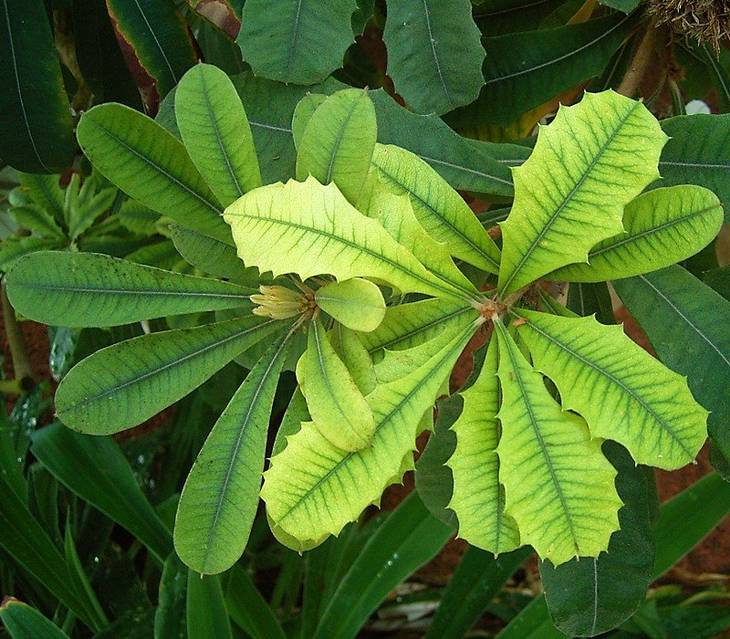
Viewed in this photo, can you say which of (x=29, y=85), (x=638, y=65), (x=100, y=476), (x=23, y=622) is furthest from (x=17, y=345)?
(x=638, y=65)

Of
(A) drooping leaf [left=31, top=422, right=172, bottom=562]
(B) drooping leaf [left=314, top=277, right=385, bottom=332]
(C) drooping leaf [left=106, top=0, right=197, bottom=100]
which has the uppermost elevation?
(C) drooping leaf [left=106, top=0, right=197, bottom=100]

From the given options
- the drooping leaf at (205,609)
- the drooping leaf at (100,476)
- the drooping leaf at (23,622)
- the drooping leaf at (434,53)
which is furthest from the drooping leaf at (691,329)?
the drooping leaf at (100,476)

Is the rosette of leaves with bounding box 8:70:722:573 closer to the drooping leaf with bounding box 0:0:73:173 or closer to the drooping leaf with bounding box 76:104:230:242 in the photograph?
the drooping leaf with bounding box 76:104:230:242

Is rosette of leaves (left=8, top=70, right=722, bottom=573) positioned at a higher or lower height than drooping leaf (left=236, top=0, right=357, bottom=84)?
lower

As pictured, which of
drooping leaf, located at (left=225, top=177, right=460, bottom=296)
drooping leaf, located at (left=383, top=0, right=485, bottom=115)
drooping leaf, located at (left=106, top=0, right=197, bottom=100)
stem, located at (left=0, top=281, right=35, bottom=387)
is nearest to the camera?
drooping leaf, located at (left=225, top=177, right=460, bottom=296)

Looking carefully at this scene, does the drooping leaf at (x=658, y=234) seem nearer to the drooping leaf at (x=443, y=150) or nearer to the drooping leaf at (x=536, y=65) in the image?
the drooping leaf at (x=443, y=150)

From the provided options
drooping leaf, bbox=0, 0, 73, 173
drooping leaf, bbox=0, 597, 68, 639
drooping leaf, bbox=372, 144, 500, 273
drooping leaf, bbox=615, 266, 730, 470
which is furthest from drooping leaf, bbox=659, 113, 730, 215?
drooping leaf, bbox=0, 597, 68, 639

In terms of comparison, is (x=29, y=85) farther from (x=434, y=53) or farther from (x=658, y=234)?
(x=658, y=234)

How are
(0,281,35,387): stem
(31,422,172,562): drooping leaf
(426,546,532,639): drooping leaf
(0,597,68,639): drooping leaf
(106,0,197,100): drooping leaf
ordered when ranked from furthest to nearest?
(0,281,35,387): stem, (426,546,532,639): drooping leaf, (31,422,172,562): drooping leaf, (0,597,68,639): drooping leaf, (106,0,197,100): drooping leaf
